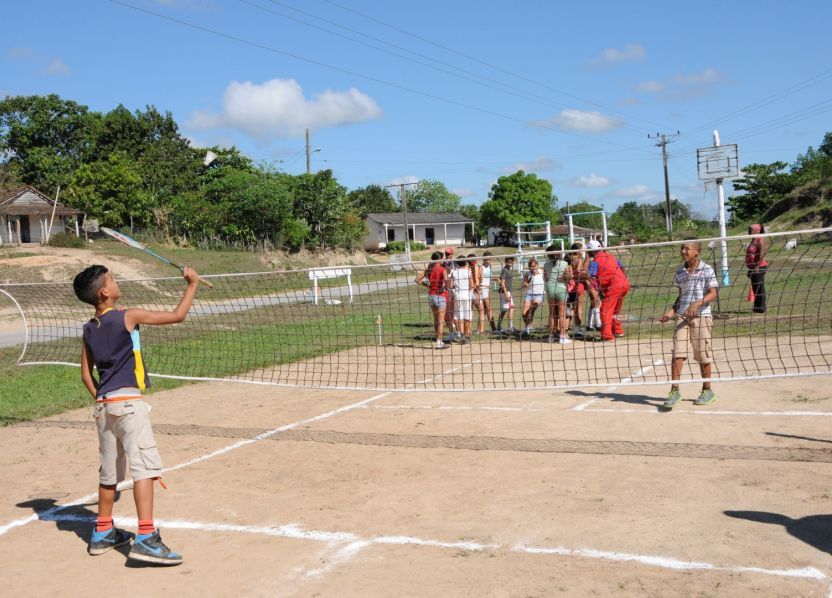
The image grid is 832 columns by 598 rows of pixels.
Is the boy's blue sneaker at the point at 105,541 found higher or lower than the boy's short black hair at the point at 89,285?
lower

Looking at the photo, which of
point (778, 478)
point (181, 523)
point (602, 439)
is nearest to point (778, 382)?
point (602, 439)

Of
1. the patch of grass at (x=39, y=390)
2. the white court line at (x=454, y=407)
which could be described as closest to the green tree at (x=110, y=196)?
the patch of grass at (x=39, y=390)

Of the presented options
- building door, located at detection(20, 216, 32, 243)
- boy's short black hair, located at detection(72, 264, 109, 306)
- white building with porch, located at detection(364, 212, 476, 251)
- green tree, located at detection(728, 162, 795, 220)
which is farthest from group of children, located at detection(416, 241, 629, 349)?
white building with porch, located at detection(364, 212, 476, 251)

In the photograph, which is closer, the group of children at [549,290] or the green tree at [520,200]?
the group of children at [549,290]

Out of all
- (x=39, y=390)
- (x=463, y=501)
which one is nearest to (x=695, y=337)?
(x=463, y=501)

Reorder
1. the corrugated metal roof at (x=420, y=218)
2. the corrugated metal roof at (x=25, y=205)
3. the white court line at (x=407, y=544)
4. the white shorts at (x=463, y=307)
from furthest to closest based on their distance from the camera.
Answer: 1. the corrugated metal roof at (x=420, y=218)
2. the corrugated metal roof at (x=25, y=205)
3. the white shorts at (x=463, y=307)
4. the white court line at (x=407, y=544)

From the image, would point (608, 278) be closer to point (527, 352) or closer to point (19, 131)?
point (527, 352)

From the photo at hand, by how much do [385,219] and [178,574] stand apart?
8879 cm

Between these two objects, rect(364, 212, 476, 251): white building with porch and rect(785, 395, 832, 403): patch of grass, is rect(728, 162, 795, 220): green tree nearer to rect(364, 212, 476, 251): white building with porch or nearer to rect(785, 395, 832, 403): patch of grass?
rect(364, 212, 476, 251): white building with porch

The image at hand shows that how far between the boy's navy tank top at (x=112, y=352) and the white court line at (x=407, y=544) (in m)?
1.37

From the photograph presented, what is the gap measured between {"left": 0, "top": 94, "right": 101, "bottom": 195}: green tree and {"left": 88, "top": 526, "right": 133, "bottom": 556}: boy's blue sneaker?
63.8 metres

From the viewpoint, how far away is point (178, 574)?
17.9 feet

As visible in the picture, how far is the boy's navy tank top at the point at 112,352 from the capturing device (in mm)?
5898

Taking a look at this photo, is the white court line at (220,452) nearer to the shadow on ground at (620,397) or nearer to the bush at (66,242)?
the shadow on ground at (620,397)
